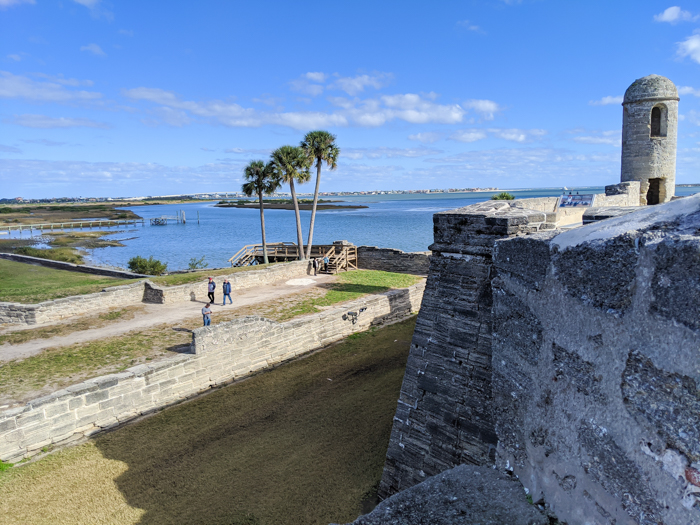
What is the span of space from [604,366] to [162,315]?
14767 millimetres

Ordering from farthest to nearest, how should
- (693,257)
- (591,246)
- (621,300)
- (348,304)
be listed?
(348,304), (591,246), (621,300), (693,257)

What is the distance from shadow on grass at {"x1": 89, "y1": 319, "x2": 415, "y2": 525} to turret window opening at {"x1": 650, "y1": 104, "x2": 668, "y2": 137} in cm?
1534

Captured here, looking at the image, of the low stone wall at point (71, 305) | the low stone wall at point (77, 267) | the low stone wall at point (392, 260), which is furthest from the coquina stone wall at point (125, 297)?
the low stone wall at point (392, 260)

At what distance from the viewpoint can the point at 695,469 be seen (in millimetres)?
1855

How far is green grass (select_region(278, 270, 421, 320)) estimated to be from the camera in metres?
16.2

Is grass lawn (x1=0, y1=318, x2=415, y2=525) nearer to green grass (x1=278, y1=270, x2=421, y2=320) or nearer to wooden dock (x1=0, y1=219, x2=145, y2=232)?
green grass (x1=278, y1=270, x2=421, y2=320)

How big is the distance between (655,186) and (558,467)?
64.3 ft

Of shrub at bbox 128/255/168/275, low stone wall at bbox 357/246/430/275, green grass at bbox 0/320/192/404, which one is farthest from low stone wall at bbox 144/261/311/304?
shrub at bbox 128/255/168/275

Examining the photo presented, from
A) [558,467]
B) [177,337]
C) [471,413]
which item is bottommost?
[177,337]

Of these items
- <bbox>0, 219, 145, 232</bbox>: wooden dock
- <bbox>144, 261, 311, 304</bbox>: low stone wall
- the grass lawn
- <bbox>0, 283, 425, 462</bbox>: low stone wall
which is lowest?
the grass lawn

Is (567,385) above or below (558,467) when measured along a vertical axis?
above

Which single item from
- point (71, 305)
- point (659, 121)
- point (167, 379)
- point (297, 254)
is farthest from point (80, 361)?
point (659, 121)

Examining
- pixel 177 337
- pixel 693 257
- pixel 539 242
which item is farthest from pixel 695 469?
pixel 177 337

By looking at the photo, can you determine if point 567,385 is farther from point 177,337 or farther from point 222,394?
point 177,337
